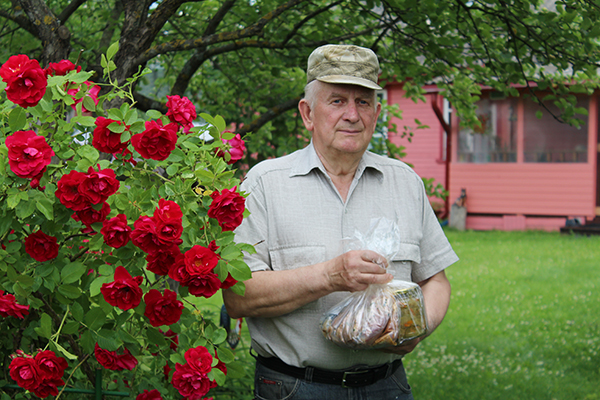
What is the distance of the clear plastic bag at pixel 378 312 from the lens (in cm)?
200

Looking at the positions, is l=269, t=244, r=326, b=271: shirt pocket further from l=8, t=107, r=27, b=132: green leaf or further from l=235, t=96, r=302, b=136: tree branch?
l=235, t=96, r=302, b=136: tree branch

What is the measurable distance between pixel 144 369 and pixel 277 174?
1.10 meters

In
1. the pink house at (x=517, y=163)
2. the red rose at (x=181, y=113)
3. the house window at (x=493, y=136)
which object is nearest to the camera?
the red rose at (x=181, y=113)

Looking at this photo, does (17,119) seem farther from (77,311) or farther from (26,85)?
(77,311)

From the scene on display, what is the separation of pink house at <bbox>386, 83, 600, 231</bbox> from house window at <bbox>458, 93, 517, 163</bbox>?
0.03 metres

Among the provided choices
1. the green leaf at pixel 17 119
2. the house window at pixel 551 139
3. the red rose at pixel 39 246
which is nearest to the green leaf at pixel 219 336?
the red rose at pixel 39 246

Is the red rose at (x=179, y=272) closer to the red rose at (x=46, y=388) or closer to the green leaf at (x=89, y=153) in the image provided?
the green leaf at (x=89, y=153)

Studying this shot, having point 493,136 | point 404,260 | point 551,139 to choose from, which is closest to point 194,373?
point 404,260

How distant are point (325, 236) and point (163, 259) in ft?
2.42

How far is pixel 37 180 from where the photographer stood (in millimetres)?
1780

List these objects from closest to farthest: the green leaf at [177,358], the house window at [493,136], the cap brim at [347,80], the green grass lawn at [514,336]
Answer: the green leaf at [177,358]
the cap brim at [347,80]
the green grass lawn at [514,336]
the house window at [493,136]

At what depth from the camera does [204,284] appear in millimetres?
1706

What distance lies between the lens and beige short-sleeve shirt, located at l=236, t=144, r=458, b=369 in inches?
86.3

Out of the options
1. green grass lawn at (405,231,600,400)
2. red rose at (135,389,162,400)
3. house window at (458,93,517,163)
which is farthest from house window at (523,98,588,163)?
red rose at (135,389,162,400)
